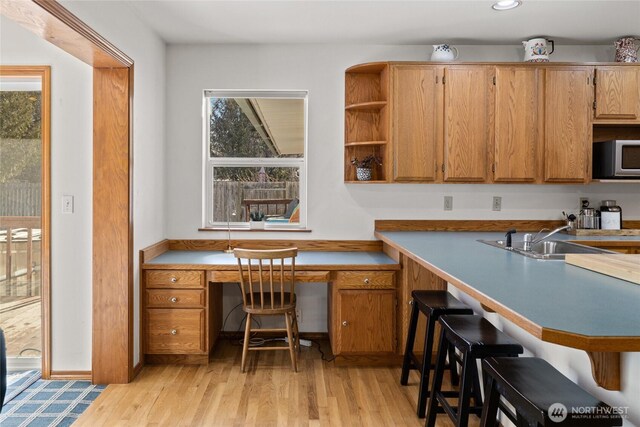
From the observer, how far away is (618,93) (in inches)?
131

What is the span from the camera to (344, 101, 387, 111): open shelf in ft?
11.0

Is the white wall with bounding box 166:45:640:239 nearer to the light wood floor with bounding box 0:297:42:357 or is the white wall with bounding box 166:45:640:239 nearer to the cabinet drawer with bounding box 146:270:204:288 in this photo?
the cabinet drawer with bounding box 146:270:204:288

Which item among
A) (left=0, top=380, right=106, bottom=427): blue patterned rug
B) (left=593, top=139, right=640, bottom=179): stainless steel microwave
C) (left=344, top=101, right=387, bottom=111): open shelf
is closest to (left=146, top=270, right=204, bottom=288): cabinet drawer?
(left=0, top=380, right=106, bottom=427): blue patterned rug

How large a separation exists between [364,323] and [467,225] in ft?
4.05

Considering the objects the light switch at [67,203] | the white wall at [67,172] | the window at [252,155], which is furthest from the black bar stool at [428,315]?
the light switch at [67,203]

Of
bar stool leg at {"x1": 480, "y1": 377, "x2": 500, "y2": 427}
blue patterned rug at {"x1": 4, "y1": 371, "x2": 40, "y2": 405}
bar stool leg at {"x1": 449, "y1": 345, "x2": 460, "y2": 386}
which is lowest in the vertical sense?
blue patterned rug at {"x1": 4, "y1": 371, "x2": 40, "y2": 405}

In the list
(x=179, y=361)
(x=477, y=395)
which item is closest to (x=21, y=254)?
(x=179, y=361)

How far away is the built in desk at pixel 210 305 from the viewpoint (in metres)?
3.09

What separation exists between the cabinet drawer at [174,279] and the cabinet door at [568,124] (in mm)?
2660

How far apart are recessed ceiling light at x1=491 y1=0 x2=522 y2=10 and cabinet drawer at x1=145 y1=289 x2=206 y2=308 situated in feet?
8.81

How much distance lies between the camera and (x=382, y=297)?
3123 millimetres

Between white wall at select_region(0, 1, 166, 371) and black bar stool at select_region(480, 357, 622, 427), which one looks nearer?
black bar stool at select_region(480, 357, 622, 427)

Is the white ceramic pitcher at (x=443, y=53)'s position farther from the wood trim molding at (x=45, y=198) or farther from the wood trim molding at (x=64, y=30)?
the wood trim molding at (x=45, y=198)

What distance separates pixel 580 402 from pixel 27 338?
3.41m
